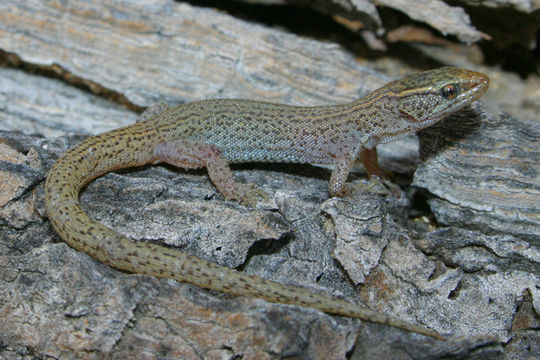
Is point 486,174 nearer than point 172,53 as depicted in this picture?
Yes

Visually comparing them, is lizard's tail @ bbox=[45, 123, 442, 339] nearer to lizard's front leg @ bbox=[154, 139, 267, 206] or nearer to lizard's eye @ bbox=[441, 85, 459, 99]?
lizard's front leg @ bbox=[154, 139, 267, 206]

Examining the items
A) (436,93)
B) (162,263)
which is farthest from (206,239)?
(436,93)

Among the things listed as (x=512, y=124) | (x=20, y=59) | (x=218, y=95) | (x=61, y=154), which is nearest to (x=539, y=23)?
(x=512, y=124)

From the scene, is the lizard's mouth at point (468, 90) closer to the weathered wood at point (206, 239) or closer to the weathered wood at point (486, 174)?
the weathered wood at point (486, 174)

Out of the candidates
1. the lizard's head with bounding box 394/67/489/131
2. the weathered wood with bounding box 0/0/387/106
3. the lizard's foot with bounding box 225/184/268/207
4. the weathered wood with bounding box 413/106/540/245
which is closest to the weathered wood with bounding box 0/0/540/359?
the weathered wood with bounding box 0/0/387/106

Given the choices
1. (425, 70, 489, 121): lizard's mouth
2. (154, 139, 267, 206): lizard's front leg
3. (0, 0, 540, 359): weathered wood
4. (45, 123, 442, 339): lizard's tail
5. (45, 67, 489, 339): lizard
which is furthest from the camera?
(154, 139, 267, 206): lizard's front leg

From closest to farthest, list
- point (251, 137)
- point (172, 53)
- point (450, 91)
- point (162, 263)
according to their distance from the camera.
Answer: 1. point (162, 263)
2. point (450, 91)
3. point (251, 137)
4. point (172, 53)

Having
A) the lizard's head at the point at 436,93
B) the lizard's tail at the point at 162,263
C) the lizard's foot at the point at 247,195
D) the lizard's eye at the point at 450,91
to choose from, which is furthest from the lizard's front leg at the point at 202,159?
the lizard's eye at the point at 450,91

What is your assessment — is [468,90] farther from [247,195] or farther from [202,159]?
[202,159]
